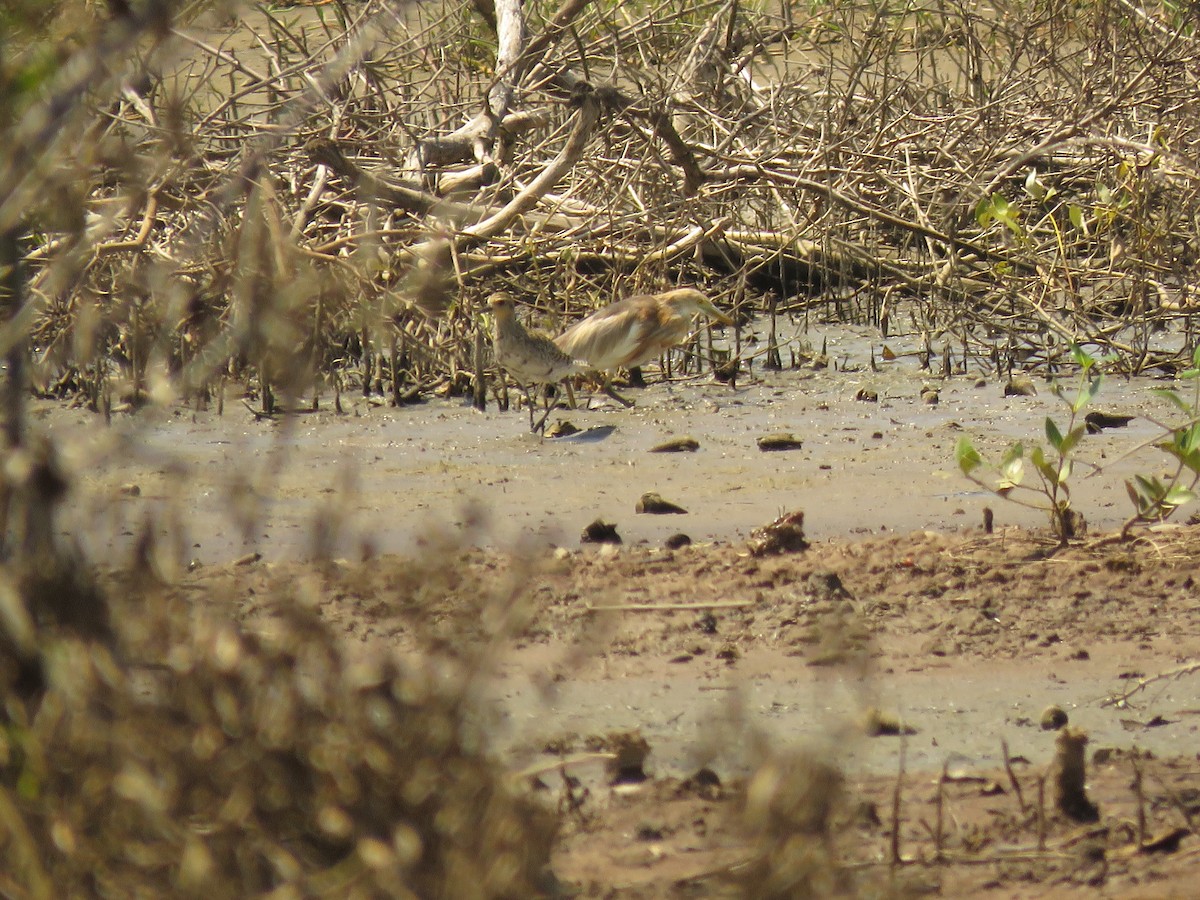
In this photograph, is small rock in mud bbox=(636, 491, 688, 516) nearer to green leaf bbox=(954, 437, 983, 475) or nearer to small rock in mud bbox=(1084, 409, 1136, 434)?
green leaf bbox=(954, 437, 983, 475)

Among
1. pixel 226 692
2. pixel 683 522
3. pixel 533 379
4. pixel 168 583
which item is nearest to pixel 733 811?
pixel 226 692

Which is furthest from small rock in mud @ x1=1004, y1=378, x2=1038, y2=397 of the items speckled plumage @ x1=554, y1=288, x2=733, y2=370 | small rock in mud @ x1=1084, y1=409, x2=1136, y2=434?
speckled plumage @ x1=554, y1=288, x2=733, y2=370

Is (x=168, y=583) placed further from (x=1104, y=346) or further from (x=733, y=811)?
(x=1104, y=346)

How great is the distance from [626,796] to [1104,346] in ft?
18.0

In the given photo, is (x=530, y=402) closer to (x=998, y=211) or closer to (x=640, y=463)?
(x=640, y=463)

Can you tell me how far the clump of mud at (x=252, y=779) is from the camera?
2.07 m

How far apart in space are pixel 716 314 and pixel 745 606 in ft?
13.4

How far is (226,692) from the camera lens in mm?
2238

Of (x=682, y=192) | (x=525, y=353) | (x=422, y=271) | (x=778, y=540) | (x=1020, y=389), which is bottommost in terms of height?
(x=778, y=540)

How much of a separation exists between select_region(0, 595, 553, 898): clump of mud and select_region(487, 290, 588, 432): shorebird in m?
4.98

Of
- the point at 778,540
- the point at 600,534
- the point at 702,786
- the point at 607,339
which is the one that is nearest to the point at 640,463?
the point at 607,339

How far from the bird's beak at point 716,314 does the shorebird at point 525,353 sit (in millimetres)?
1116

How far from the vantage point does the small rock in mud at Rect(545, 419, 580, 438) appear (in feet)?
23.4

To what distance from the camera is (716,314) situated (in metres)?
8.51
